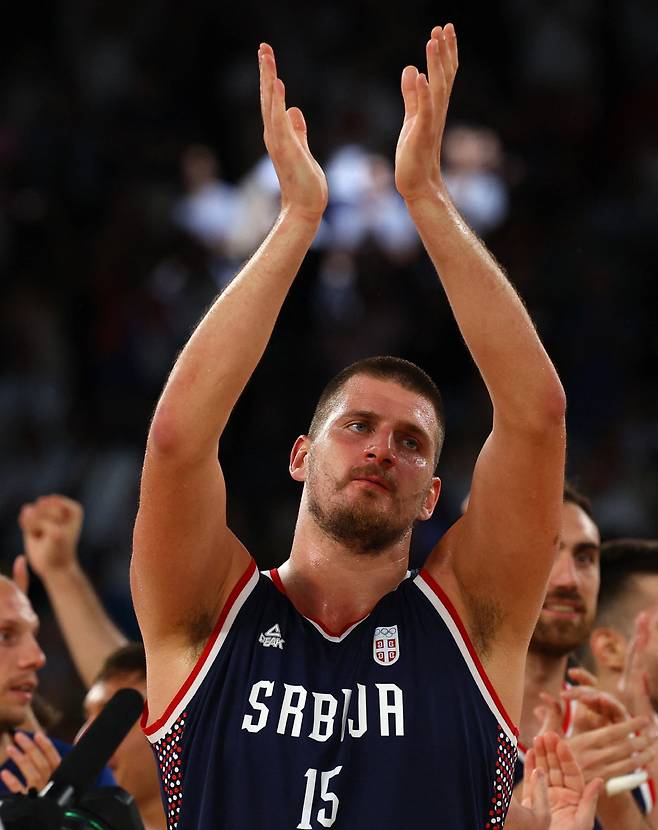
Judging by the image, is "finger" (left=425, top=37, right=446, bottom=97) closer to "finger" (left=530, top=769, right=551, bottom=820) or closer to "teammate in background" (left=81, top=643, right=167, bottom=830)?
"finger" (left=530, top=769, right=551, bottom=820)

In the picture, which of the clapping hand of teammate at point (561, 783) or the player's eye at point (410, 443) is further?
the clapping hand of teammate at point (561, 783)

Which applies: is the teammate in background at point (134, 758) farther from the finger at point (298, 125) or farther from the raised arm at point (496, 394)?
the finger at point (298, 125)

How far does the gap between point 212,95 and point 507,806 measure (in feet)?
30.4

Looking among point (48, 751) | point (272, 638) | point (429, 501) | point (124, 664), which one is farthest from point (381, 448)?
point (124, 664)

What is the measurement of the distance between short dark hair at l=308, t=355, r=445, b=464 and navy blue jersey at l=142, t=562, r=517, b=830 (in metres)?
0.57

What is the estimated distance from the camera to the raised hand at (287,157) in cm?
372

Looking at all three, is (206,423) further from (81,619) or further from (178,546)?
(81,619)

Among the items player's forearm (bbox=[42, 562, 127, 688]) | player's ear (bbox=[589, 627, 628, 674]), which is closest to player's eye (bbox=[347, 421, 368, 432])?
player's ear (bbox=[589, 627, 628, 674])

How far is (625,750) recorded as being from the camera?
14.7ft

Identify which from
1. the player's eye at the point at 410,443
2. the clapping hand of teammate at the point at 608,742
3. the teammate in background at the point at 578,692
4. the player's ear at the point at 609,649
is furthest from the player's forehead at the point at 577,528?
the player's eye at the point at 410,443

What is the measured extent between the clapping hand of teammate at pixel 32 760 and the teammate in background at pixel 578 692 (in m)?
1.68

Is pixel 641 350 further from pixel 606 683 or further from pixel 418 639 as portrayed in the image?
pixel 418 639

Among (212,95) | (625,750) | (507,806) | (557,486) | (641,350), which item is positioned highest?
(212,95)

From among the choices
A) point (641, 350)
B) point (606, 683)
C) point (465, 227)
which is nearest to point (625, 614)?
point (606, 683)
